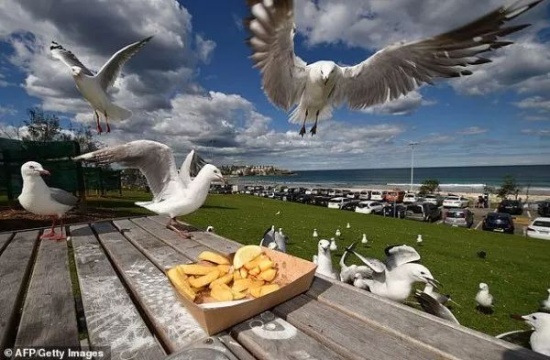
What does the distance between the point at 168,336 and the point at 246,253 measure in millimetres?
552

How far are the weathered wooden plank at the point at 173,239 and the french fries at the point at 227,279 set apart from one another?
832 millimetres

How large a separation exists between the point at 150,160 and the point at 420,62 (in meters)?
3.55

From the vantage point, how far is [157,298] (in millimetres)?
1559

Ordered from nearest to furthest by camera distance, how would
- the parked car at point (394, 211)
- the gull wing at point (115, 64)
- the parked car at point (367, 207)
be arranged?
1. the gull wing at point (115, 64)
2. the parked car at point (394, 211)
3. the parked car at point (367, 207)

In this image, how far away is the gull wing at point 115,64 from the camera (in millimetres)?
6489

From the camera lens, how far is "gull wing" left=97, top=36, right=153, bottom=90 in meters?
6.49

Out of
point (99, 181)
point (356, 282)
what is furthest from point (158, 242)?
point (99, 181)

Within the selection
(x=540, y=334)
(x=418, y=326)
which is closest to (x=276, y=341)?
(x=418, y=326)

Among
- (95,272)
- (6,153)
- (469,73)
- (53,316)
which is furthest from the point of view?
(6,153)

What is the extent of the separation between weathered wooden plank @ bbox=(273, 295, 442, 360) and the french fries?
0.15 m

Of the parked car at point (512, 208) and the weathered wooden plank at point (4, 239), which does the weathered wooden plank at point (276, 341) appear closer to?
the weathered wooden plank at point (4, 239)

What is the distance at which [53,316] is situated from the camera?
140 centimetres

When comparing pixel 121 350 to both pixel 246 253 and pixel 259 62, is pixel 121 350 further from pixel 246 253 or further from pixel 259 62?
pixel 259 62

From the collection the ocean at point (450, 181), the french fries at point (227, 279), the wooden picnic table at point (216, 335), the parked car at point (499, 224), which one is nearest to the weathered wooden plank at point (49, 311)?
the wooden picnic table at point (216, 335)
